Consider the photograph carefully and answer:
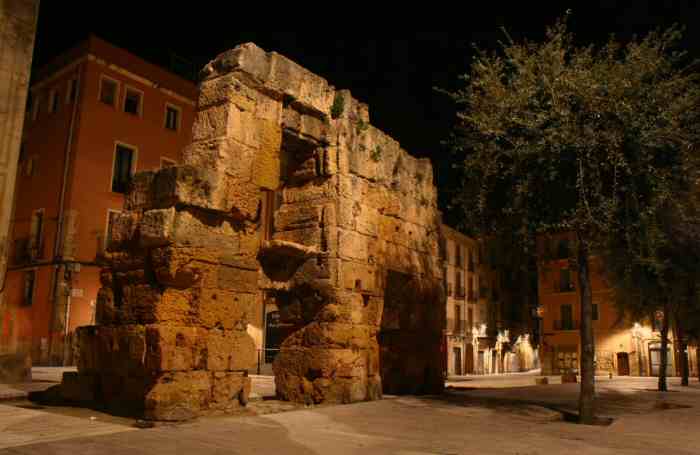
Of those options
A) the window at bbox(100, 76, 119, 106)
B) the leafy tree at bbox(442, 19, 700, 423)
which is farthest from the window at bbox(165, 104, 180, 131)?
the leafy tree at bbox(442, 19, 700, 423)

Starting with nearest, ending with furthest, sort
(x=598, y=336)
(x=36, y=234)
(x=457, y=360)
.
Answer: (x=36, y=234), (x=598, y=336), (x=457, y=360)

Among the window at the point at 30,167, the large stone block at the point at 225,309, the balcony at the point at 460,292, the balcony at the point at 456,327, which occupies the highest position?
the window at the point at 30,167

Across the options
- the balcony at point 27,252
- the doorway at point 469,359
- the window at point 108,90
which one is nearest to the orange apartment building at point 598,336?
the doorway at point 469,359

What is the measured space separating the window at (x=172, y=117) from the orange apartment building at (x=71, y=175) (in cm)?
33

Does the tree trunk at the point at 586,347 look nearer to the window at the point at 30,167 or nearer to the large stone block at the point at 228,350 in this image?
the large stone block at the point at 228,350

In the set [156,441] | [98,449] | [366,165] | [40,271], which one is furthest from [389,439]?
[40,271]

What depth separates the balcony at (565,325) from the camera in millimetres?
34219

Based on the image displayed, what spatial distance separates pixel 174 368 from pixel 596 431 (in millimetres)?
5063

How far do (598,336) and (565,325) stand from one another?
96.4 inches

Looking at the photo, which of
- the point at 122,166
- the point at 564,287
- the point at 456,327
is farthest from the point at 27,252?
the point at 564,287

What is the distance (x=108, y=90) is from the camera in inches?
853

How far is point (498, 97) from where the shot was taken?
32.2 feet

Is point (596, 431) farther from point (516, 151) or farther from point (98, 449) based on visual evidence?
point (98, 449)

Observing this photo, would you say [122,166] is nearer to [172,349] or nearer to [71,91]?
[71,91]
